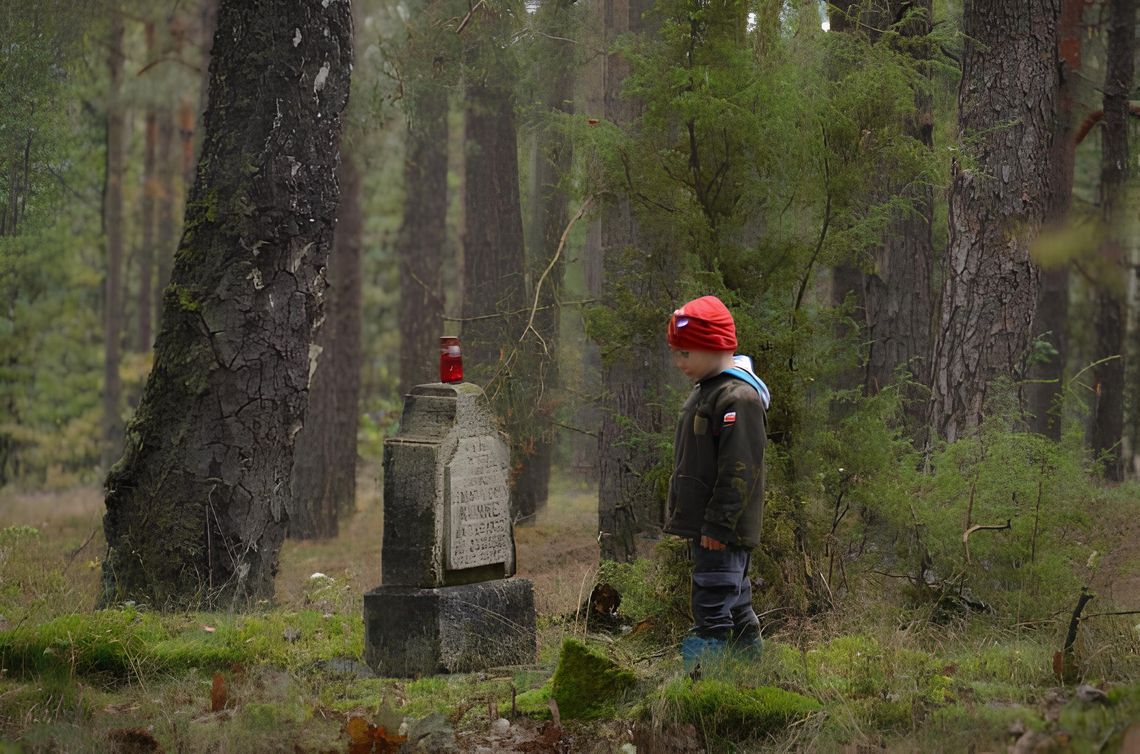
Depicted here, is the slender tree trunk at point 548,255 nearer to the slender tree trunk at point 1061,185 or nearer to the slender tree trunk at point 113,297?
the slender tree trunk at point 1061,185

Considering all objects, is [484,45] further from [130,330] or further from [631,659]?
[130,330]

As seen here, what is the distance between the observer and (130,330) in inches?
1479

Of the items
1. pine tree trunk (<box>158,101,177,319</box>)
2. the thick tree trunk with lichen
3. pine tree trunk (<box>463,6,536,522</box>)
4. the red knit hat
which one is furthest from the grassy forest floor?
pine tree trunk (<box>158,101,177,319</box>)

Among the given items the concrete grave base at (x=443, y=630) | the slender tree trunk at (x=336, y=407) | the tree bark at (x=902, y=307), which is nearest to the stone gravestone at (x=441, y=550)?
the concrete grave base at (x=443, y=630)

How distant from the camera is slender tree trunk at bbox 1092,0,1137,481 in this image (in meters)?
7.96

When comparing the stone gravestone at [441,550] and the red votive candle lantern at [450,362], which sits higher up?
the red votive candle lantern at [450,362]

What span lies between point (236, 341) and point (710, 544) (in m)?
4.11

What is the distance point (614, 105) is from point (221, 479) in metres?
7.59

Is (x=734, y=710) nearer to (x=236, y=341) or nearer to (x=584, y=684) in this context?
(x=584, y=684)

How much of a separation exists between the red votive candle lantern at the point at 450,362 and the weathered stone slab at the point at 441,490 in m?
0.10

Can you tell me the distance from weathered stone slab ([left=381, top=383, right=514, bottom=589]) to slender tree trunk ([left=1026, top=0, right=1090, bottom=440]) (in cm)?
670

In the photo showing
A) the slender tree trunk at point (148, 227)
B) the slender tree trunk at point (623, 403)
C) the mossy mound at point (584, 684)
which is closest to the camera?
the mossy mound at point (584, 684)

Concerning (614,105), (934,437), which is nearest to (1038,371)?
(614,105)

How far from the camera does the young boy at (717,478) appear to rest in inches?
254
